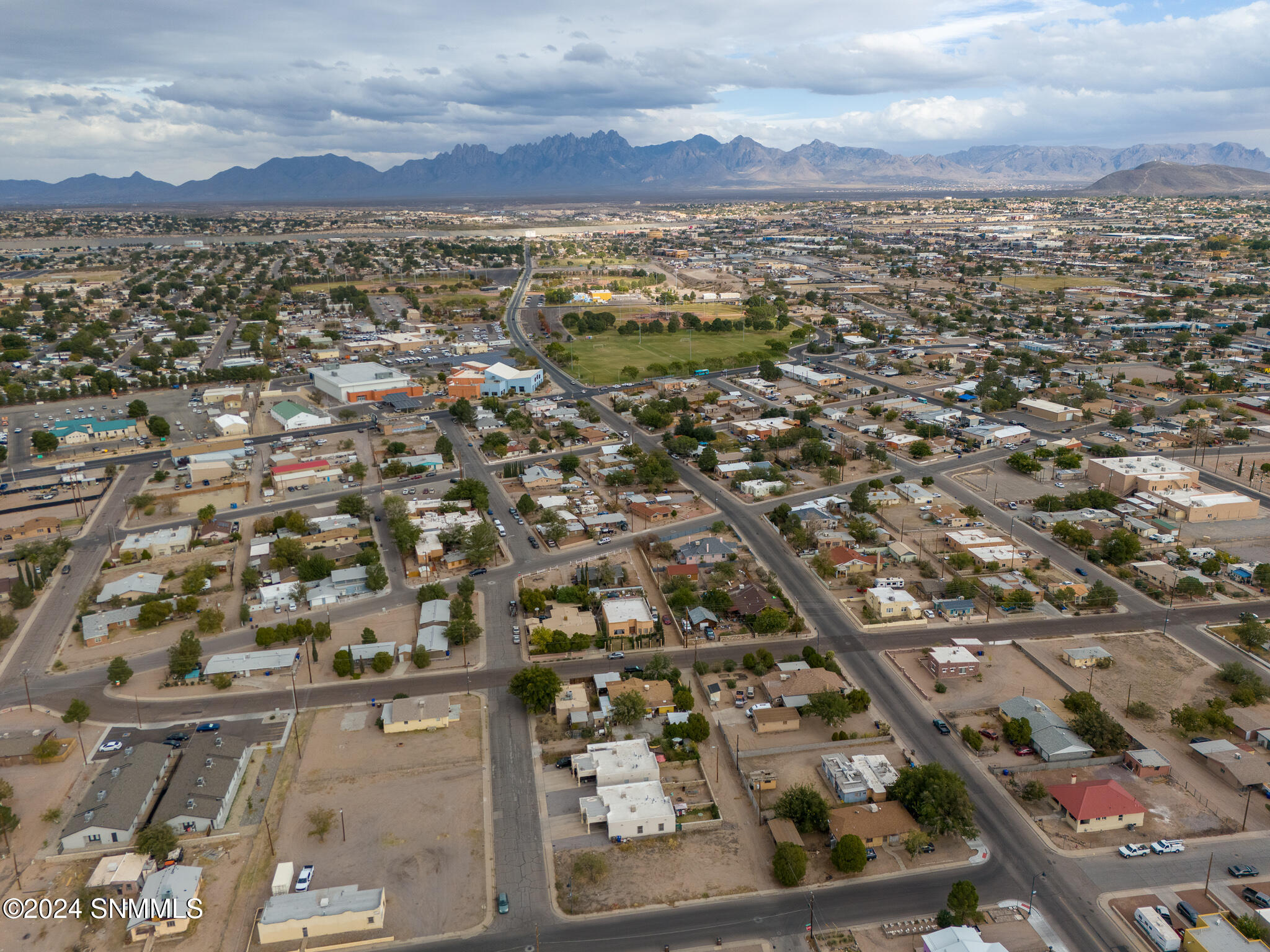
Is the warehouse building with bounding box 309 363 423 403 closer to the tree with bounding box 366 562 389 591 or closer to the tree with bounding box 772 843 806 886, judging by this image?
the tree with bounding box 366 562 389 591

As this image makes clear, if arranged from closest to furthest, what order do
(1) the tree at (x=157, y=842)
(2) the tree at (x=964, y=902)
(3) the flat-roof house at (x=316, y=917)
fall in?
1. (2) the tree at (x=964, y=902)
2. (3) the flat-roof house at (x=316, y=917)
3. (1) the tree at (x=157, y=842)

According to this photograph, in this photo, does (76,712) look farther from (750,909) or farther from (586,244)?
(586,244)

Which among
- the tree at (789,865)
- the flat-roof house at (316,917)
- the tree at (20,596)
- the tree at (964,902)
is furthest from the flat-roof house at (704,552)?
the tree at (20,596)

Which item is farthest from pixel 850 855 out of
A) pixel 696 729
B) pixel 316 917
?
pixel 316 917

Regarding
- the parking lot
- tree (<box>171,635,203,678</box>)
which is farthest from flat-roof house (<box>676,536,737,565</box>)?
tree (<box>171,635,203,678</box>)

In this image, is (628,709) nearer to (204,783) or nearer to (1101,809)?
(204,783)

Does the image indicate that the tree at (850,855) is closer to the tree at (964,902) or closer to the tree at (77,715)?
the tree at (964,902)
